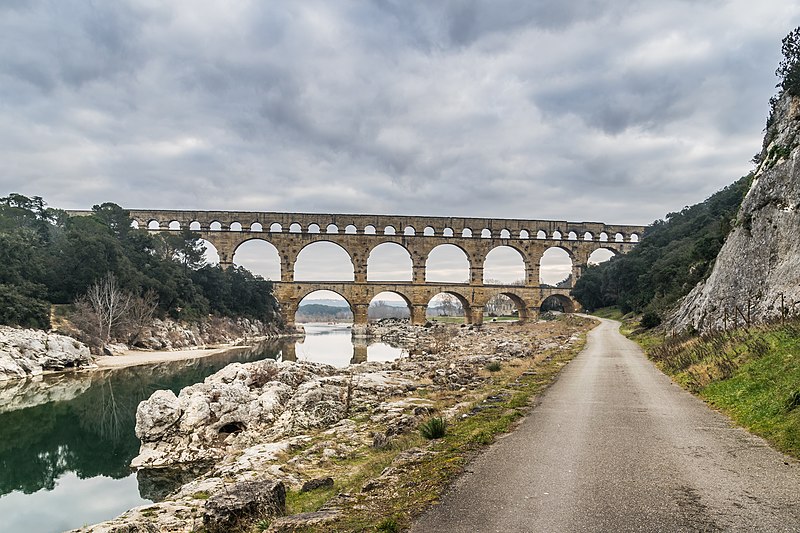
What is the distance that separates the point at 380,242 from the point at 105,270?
27.3 metres

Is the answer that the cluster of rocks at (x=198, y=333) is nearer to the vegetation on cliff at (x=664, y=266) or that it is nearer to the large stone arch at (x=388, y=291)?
the large stone arch at (x=388, y=291)

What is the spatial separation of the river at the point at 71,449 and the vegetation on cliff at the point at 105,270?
29.3 feet

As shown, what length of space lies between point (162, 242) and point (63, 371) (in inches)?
920

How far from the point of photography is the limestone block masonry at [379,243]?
54406mm

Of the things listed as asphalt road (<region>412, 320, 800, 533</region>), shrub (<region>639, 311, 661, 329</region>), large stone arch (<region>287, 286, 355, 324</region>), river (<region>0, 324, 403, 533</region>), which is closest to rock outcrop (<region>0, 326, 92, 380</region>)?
river (<region>0, 324, 403, 533</region>)

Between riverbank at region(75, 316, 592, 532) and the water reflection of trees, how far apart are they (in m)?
1.21

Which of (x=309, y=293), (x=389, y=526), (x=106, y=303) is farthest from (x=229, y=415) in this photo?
(x=309, y=293)

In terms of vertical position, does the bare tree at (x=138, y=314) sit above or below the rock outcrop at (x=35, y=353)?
above

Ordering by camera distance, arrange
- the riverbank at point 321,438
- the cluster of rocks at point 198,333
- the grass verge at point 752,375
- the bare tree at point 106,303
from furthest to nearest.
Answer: the cluster of rocks at point 198,333, the bare tree at point 106,303, the grass verge at point 752,375, the riverbank at point 321,438

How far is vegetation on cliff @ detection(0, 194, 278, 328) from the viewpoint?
93.9 feet

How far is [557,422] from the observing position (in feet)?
23.8

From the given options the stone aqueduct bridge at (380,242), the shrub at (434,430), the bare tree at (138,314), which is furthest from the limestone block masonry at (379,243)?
the shrub at (434,430)

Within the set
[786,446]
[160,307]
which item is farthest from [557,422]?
[160,307]

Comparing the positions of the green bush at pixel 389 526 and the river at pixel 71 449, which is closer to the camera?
the green bush at pixel 389 526
